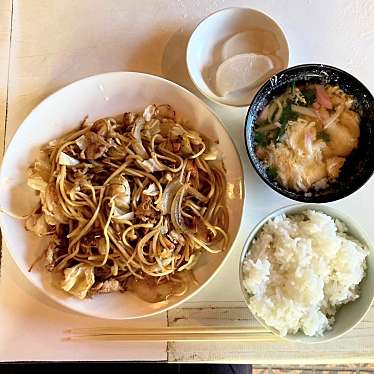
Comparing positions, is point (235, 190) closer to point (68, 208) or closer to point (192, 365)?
point (68, 208)

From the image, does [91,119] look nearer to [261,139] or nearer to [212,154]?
[212,154]

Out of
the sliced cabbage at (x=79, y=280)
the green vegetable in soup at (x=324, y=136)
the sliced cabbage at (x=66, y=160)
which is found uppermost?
the green vegetable in soup at (x=324, y=136)

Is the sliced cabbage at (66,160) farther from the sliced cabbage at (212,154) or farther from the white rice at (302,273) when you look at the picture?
the white rice at (302,273)

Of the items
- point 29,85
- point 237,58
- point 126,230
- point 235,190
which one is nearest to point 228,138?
point 235,190

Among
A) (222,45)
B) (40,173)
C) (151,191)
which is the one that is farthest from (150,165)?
(222,45)

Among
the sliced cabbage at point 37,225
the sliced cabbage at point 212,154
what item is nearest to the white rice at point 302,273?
the sliced cabbage at point 212,154

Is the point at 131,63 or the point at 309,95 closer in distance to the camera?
the point at 309,95

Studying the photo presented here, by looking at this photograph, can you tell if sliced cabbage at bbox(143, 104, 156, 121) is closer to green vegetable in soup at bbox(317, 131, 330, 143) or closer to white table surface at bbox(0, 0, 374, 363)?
white table surface at bbox(0, 0, 374, 363)
